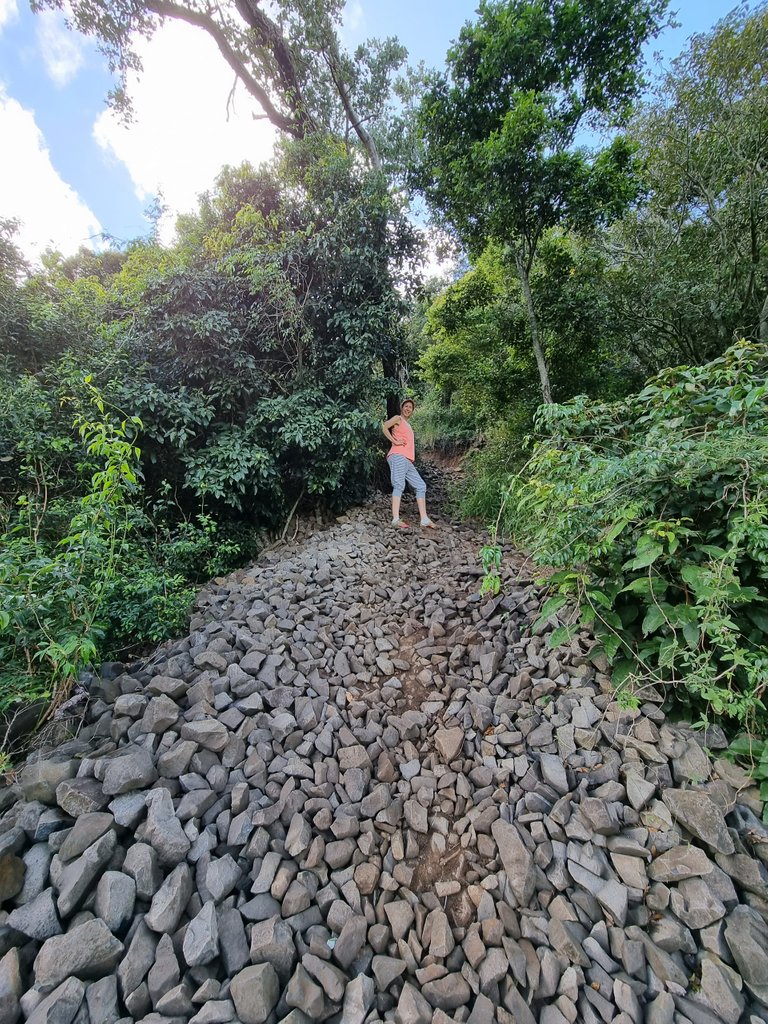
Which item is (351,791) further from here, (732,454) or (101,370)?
(101,370)

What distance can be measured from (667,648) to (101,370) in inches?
193

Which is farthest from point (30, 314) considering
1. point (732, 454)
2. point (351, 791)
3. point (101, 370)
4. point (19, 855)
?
point (732, 454)

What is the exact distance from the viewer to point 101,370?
12.4ft

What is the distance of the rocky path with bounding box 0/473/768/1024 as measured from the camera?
1.26 meters

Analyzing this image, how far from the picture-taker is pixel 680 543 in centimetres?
192

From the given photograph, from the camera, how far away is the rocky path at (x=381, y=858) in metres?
1.26

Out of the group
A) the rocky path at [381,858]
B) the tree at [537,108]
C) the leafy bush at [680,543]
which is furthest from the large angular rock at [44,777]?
the tree at [537,108]

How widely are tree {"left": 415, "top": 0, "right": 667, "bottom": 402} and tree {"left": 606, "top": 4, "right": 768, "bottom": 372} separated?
→ 1.43 m

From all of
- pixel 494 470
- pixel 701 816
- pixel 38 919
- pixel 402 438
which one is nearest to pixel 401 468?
pixel 402 438

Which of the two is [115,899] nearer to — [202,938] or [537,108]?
[202,938]

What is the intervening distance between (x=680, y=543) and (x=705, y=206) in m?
6.85

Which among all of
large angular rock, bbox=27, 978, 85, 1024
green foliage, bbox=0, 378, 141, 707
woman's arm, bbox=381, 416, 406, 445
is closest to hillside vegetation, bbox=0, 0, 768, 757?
green foliage, bbox=0, 378, 141, 707

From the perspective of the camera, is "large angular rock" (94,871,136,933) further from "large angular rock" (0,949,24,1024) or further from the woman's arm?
the woman's arm

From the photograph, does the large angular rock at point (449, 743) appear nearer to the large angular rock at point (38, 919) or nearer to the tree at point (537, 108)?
the large angular rock at point (38, 919)
